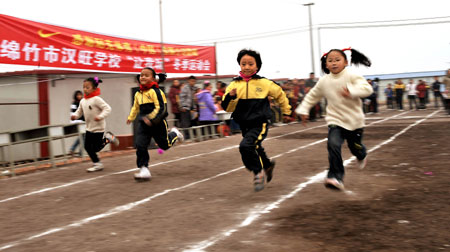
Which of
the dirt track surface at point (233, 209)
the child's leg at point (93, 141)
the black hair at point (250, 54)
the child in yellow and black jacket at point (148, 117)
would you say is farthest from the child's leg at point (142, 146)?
the black hair at point (250, 54)

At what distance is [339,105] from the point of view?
588 cm

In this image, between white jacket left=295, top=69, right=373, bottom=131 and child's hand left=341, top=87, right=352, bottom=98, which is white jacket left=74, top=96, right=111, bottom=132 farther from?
child's hand left=341, top=87, right=352, bottom=98

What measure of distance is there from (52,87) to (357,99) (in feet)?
34.3

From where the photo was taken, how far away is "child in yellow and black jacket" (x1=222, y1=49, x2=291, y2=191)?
237 inches

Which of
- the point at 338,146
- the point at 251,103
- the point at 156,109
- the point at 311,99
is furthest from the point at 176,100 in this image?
the point at 338,146

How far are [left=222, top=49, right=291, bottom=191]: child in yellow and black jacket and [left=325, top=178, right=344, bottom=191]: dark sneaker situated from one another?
0.84m

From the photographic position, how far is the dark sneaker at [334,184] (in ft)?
18.2

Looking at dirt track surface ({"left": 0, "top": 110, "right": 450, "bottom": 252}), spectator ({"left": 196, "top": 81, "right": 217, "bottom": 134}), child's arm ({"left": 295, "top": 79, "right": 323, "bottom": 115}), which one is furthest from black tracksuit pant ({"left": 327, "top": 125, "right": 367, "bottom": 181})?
spectator ({"left": 196, "top": 81, "right": 217, "bottom": 134})

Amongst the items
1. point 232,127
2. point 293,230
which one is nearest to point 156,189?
point 293,230

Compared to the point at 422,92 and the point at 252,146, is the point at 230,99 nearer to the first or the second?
the point at 252,146

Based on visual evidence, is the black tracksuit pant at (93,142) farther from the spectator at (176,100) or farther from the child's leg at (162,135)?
the spectator at (176,100)

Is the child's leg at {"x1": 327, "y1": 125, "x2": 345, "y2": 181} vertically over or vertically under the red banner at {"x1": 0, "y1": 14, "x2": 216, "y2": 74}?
under

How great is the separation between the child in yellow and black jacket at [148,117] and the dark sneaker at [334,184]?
3047 millimetres

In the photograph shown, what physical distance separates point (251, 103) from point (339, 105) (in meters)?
1.12
